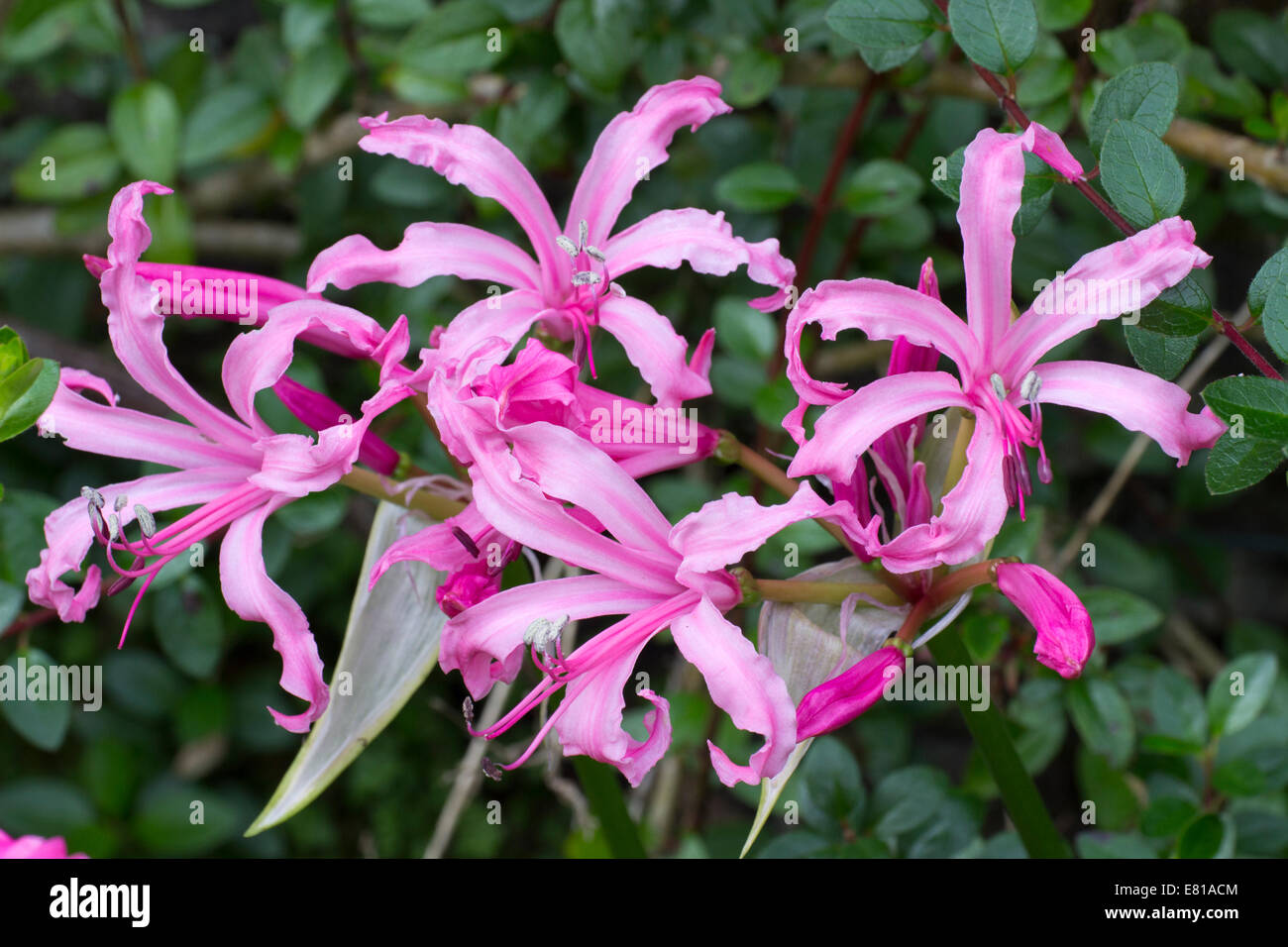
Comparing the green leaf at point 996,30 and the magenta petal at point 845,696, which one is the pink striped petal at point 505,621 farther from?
the green leaf at point 996,30

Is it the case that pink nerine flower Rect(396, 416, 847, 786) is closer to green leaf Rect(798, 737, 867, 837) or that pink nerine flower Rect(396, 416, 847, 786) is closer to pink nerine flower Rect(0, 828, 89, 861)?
pink nerine flower Rect(0, 828, 89, 861)

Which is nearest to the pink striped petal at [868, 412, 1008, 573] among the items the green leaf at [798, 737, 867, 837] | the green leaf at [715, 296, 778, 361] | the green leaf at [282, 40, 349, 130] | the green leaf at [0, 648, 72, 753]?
the green leaf at [798, 737, 867, 837]

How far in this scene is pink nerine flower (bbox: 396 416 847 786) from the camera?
0.86 m

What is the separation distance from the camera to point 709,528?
0.88 meters

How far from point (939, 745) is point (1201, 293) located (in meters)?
1.37

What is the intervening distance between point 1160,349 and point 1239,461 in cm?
11

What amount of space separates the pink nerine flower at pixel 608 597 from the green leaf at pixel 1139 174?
37cm

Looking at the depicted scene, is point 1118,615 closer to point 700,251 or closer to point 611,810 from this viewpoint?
point 611,810

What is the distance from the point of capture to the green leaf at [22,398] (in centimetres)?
95

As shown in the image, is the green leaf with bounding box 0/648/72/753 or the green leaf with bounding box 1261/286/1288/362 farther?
the green leaf with bounding box 0/648/72/753

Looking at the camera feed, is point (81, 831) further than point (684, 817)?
No

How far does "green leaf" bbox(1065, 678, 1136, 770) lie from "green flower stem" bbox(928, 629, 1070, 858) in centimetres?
26
